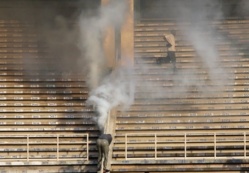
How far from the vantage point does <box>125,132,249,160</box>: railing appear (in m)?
15.7

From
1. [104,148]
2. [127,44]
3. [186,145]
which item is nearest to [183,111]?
[186,145]

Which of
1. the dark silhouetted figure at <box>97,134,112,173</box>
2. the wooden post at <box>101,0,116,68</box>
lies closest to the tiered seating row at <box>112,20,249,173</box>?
the dark silhouetted figure at <box>97,134,112,173</box>

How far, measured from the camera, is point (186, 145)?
15.9 m

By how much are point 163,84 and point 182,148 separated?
333 cm

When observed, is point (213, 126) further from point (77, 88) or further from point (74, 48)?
point (74, 48)

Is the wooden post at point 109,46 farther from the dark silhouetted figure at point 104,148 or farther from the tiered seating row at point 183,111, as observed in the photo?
the dark silhouetted figure at point 104,148

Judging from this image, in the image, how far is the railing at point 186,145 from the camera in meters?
15.7

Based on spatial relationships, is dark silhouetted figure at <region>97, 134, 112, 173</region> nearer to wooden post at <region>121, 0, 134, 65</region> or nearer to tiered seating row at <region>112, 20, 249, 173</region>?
tiered seating row at <region>112, 20, 249, 173</region>

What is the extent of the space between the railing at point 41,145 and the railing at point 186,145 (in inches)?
41.6

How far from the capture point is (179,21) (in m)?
21.7

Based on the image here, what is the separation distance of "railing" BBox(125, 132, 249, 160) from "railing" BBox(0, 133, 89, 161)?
41.6 inches

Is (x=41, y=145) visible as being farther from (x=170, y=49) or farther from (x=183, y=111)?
(x=170, y=49)

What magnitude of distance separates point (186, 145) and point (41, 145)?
10.7 ft

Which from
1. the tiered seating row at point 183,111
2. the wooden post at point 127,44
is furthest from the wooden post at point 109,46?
the tiered seating row at point 183,111
